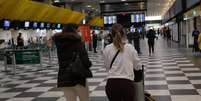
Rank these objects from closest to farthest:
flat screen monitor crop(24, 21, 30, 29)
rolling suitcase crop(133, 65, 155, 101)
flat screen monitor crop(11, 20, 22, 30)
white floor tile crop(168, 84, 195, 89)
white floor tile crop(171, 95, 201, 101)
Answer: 1. rolling suitcase crop(133, 65, 155, 101)
2. white floor tile crop(171, 95, 201, 101)
3. white floor tile crop(168, 84, 195, 89)
4. flat screen monitor crop(11, 20, 22, 30)
5. flat screen monitor crop(24, 21, 30, 29)

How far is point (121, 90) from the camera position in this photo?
14.7ft

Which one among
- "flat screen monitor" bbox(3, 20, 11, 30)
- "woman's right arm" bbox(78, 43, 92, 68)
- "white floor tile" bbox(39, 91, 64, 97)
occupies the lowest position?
"white floor tile" bbox(39, 91, 64, 97)

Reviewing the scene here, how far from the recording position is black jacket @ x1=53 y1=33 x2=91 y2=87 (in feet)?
17.3

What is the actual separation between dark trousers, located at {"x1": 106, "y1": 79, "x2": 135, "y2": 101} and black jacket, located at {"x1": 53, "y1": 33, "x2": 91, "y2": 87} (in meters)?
0.81

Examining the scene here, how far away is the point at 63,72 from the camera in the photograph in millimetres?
5406

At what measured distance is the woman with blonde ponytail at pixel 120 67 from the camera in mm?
4496

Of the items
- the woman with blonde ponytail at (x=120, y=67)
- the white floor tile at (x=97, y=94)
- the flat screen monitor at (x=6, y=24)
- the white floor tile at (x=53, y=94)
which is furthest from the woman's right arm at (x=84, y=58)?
the flat screen monitor at (x=6, y=24)

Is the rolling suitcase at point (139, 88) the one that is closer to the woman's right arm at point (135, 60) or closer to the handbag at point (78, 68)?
the woman's right arm at point (135, 60)

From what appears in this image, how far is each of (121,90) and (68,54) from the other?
116 centimetres

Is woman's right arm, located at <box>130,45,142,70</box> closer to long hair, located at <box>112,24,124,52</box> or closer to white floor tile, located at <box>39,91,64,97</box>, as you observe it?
long hair, located at <box>112,24,124,52</box>

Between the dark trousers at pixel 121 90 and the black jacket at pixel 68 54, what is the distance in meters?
0.81

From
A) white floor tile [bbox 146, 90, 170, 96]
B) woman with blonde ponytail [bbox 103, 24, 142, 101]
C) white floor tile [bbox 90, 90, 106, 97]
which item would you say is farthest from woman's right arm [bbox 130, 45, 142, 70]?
white floor tile [bbox 90, 90, 106, 97]

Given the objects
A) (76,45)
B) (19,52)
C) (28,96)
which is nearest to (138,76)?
(76,45)

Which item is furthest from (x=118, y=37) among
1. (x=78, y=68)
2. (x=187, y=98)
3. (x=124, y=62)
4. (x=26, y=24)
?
(x=26, y=24)
